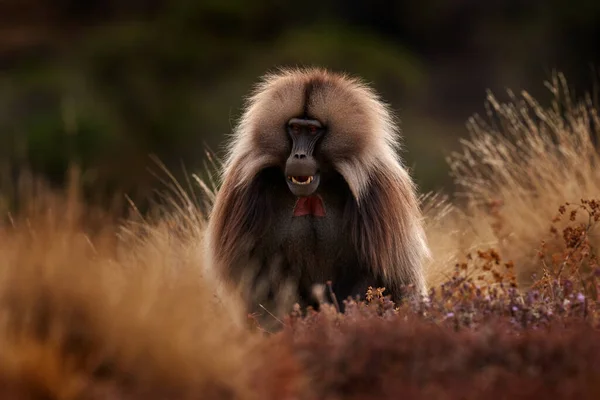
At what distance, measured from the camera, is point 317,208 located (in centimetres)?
614

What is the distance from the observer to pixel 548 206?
8.16 m

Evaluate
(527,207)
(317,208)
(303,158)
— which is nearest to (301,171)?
(303,158)

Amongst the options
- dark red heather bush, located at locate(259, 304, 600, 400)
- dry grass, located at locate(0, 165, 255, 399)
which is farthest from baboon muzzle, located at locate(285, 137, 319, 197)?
dry grass, located at locate(0, 165, 255, 399)

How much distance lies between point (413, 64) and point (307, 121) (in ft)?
51.3

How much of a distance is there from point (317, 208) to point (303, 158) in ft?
1.20

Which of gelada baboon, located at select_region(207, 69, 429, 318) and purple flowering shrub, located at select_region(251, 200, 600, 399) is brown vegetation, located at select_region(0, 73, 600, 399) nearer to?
purple flowering shrub, located at select_region(251, 200, 600, 399)

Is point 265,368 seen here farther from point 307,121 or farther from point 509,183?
point 509,183

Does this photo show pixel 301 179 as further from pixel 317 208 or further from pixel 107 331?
pixel 107 331

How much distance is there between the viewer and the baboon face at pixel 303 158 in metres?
5.88

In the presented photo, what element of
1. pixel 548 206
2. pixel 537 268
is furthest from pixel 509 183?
pixel 537 268

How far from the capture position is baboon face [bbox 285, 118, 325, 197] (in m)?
5.88

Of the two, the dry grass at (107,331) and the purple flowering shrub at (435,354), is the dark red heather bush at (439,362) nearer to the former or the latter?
the purple flowering shrub at (435,354)

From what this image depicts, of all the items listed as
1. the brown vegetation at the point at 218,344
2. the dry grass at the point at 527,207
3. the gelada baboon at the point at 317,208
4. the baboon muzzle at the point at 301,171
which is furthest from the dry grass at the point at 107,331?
the dry grass at the point at 527,207

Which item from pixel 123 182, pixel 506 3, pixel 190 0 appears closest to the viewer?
pixel 123 182
